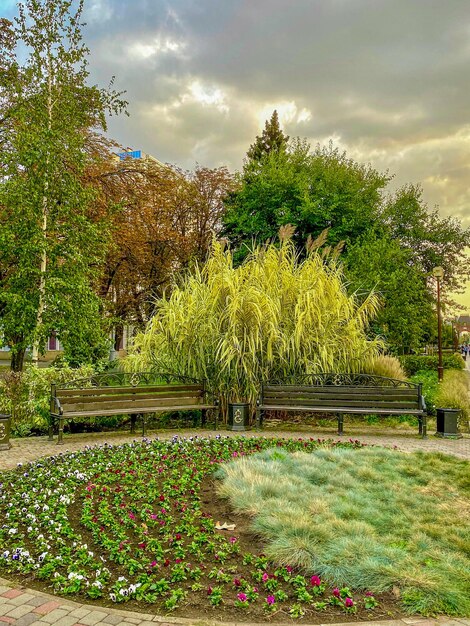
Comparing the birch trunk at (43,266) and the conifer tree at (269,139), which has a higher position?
the conifer tree at (269,139)

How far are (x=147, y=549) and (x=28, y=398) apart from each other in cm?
627

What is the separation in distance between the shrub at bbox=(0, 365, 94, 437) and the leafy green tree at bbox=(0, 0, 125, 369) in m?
0.91

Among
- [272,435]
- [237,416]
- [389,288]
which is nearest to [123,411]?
[237,416]

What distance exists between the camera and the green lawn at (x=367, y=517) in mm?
3381

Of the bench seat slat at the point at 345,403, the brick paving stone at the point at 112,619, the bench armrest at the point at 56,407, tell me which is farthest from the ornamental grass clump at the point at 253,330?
the brick paving stone at the point at 112,619

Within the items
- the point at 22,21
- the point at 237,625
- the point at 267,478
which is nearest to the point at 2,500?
the point at 267,478

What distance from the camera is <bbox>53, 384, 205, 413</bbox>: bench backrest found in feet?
26.8

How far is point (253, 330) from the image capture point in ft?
31.2

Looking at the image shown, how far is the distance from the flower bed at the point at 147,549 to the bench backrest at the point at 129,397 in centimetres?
212

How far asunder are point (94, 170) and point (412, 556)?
1684cm

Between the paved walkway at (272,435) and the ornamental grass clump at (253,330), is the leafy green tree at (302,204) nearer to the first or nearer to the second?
the ornamental grass clump at (253,330)

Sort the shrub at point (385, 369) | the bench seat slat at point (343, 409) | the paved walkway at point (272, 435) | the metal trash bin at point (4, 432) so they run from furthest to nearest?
the shrub at point (385, 369) → the bench seat slat at point (343, 409) → the metal trash bin at point (4, 432) → the paved walkway at point (272, 435)

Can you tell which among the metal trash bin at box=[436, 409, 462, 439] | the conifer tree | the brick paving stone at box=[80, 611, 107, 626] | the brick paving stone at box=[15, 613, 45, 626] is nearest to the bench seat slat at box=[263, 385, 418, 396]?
the metal trash bin at box=[436, 409, 462, 439]

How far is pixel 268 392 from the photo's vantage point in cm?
927
